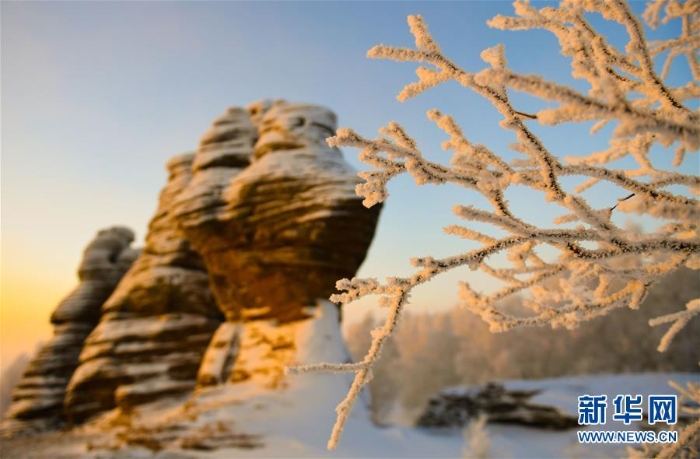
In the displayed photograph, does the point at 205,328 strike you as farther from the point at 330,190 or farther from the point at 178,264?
the point at 330,190

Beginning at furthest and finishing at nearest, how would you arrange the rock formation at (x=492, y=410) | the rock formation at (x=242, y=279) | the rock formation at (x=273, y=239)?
1. the rock formation at (x=492, y=410)
2. the rock formation at (x=273, y=239)
3. the rock formation at (x=242, y=279)

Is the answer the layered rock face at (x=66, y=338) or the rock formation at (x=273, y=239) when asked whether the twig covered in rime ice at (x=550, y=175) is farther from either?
the layered rock face at (x=66, y=338)

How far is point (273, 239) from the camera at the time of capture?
10.1m

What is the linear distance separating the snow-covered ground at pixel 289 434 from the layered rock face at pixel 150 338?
1103 mm

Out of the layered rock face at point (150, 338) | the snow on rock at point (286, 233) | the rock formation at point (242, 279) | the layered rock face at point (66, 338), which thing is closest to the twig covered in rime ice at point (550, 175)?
the rock formation at point (242, 279)

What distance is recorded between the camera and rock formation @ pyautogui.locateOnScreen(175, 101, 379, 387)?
9648 mm

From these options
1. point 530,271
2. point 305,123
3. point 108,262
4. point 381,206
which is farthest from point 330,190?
point 108,262

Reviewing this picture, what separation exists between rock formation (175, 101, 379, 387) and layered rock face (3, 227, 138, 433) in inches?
458

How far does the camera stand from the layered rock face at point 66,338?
15.9 metres

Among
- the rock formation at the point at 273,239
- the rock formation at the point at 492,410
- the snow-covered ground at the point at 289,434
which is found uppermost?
the rock formation at the point at 273,239

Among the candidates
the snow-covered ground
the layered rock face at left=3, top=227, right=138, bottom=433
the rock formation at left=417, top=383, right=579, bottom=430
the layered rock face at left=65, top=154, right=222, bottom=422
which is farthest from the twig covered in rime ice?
the layered rock face at left=3, top=227, right=138, bottom=433

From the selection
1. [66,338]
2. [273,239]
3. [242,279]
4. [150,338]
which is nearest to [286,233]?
[273,239]

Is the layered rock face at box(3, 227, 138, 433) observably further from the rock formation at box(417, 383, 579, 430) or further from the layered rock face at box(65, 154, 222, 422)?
the rock formation at box(417, 383, 579, 430)

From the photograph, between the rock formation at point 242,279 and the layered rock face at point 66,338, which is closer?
the rock formation at point 242,279
